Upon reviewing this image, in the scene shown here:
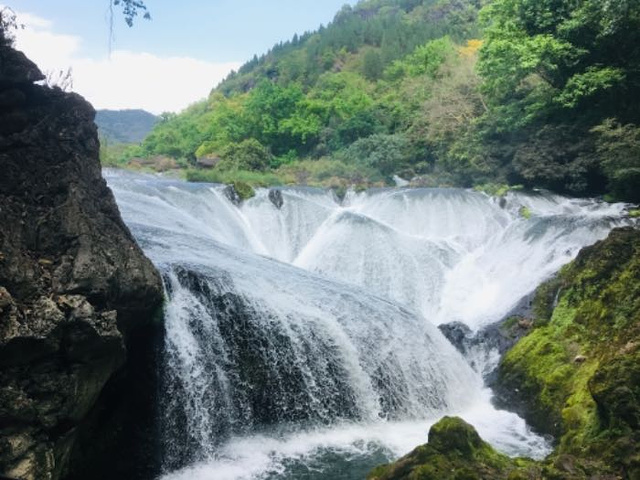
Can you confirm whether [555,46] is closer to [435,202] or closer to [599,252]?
[435,202]

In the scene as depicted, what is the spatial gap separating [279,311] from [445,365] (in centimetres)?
368

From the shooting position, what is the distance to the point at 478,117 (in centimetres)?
2784

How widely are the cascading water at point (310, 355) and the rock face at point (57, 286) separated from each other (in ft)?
3.23

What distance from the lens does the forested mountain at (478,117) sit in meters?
18.4

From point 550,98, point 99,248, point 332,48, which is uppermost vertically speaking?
Result: point 332,48

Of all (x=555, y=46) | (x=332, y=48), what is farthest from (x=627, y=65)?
(x=332, y=48)

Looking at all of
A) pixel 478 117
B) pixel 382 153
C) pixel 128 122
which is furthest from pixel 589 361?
pixel 128 122

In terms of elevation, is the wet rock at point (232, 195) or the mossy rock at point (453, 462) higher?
the wet rock at point (232, 195)

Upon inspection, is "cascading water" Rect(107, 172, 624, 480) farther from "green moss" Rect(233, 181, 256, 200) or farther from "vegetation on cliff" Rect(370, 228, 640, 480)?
"green moss" Rect(233, 181, 256, 200)

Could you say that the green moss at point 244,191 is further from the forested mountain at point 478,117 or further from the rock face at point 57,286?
the rock face at point 57,286

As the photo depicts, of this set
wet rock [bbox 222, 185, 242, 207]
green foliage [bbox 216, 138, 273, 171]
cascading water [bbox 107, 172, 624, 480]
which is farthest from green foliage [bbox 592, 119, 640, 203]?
green foliage [bbox 216, 138, 273, 171]


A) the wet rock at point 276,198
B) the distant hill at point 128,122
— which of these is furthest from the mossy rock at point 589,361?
the distant hill at point 128,122

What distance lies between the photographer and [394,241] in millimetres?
17297

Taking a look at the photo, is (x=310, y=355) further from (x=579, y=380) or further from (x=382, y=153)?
(x=382, y=153)
